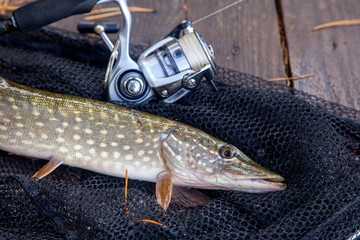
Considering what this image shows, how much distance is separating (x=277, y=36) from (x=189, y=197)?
4.02 feet

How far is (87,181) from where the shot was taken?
5.63 feet

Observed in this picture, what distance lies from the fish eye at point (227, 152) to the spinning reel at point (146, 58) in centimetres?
32

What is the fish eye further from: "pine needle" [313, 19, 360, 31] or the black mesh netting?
"pine needle" [313, 19, 360, 31]

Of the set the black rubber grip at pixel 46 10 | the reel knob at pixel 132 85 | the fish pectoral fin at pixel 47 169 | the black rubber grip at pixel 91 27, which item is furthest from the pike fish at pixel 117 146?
the black rubber grip at pixel 91 27

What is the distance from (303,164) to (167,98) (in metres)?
0.71

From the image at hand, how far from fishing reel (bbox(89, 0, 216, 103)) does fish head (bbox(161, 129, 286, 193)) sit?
24 cm

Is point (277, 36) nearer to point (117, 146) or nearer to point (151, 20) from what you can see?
point (151, 20)

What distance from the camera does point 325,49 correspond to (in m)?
2.28

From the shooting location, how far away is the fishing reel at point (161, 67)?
1.72 metres

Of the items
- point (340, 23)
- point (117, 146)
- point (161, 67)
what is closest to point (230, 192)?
point (117, 146)

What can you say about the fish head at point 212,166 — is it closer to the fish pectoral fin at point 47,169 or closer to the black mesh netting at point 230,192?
the black mesh netting at point 230,192

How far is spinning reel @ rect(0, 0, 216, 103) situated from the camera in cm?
172

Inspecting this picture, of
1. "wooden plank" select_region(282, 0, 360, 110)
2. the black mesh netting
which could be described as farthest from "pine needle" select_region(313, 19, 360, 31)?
the black mesh netting

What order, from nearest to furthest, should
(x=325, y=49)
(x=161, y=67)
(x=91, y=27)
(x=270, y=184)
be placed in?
1. (x=270, y=184)
2. (x=161, y=67)
3. (x=91, y=27)
4. (x=325, y=49)
